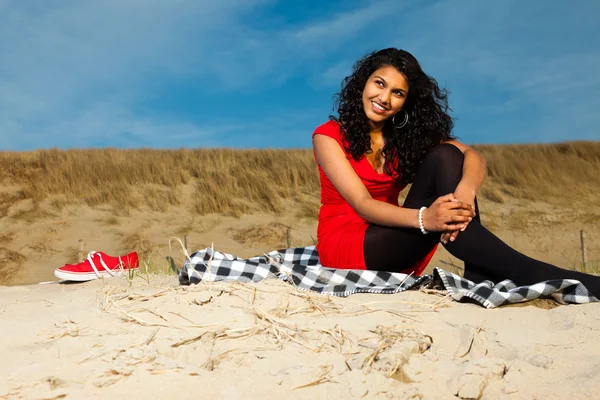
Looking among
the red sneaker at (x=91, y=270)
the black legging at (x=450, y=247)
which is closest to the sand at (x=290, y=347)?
the black legging at (x=450, y=247)

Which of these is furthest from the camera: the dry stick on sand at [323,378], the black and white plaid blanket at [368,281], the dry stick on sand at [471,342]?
the black and white plaid blanket at [368,281]

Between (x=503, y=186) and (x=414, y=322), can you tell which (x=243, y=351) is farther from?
(x=503, y=186)

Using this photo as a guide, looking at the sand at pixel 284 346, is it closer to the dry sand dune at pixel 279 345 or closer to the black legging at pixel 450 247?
the dry sand dune at pixel 279 345

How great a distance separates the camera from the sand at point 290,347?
1.69 metres

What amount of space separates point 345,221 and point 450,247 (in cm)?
62

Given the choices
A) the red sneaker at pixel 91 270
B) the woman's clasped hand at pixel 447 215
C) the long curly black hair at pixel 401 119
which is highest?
the long curly black hair at pixel 401 119

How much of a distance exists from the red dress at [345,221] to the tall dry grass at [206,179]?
761 cm

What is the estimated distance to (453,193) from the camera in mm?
2875

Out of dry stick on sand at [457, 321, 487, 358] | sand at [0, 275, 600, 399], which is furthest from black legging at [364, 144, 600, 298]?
dry stick on sand at [457, 321, 487, 358]

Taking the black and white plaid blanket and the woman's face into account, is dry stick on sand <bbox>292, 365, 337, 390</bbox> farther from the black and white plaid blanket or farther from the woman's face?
the woman's face

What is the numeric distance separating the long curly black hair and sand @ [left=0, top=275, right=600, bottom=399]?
952 mm

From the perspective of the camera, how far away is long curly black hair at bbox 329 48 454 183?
326cm

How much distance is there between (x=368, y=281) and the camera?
9.41ft

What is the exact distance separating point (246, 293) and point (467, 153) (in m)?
1.44
